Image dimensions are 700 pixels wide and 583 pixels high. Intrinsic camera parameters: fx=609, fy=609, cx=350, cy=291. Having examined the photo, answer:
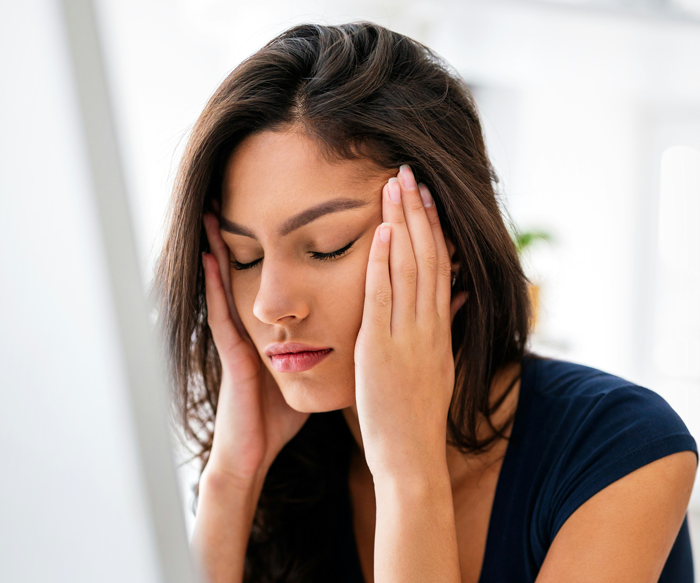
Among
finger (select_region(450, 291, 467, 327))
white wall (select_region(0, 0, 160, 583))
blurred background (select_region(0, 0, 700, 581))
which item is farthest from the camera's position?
blurred background (select_region(0, 0, 700, 581))

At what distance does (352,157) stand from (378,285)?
174 millimetres

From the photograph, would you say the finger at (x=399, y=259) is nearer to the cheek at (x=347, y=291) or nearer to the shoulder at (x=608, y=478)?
the cheek at (x=347, y=291)

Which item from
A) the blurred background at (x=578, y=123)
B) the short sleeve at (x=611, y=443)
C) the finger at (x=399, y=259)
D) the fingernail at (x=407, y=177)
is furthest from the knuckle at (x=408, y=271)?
the blurred background at (x=578, y=123)

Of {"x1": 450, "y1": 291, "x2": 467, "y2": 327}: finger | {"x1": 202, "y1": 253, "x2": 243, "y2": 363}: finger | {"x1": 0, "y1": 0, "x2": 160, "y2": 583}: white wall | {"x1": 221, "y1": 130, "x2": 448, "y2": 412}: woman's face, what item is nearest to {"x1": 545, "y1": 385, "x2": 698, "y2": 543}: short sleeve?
{"x1": 450, "y1": 291, "x2": 467, "y2": 327}: finger

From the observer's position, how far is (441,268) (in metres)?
0.87

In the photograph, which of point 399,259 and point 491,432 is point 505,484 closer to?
point 491,432

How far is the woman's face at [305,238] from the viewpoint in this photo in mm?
789

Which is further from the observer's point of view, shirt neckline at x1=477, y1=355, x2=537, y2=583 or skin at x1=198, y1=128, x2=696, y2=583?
shirt neckline at x1=477, y1=355, x2=537, y2=583

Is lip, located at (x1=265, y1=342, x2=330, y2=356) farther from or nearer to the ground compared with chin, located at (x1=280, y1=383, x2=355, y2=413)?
farther from the ground

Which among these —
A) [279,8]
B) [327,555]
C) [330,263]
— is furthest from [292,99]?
[279,8]

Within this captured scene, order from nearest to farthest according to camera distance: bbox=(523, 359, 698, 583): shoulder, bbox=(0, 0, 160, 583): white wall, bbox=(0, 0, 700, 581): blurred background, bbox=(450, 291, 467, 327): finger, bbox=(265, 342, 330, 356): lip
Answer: bbox=(0, 0, 160, 583): white wall → bbox=(523, 359, 698, 583): shoulder → bbox=(265, 342, 330, 356): lip → bbox=(450, 291, 467, 327): finger → bbox=(0, 0, 700, 581): blurred background

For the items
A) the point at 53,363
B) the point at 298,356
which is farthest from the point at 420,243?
the point at 53,363

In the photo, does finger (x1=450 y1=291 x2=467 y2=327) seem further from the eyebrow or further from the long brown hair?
the eyebrow

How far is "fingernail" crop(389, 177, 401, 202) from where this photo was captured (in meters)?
0.82
